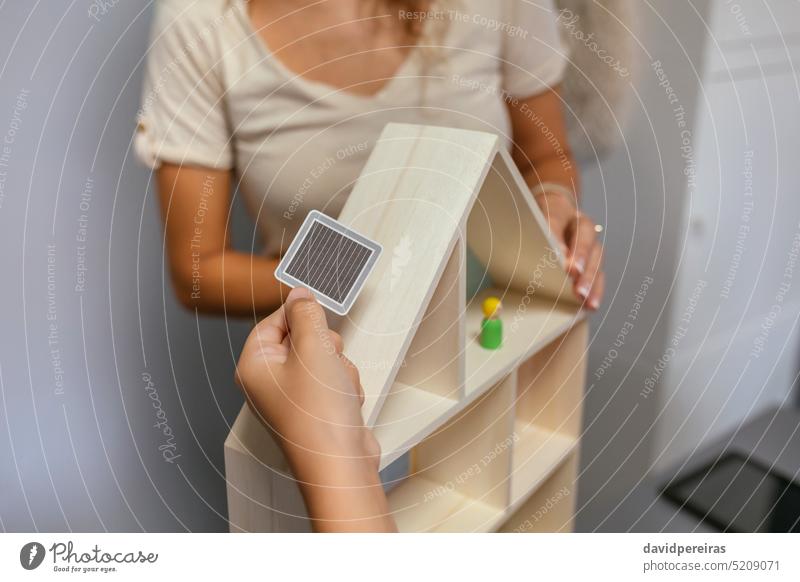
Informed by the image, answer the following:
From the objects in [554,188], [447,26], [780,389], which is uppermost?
[447,26]

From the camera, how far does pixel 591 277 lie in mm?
536

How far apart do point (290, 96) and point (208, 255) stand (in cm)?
11

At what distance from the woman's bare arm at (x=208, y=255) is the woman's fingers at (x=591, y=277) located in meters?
0.23

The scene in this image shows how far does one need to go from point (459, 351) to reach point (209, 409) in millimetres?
168

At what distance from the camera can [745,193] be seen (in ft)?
1.73

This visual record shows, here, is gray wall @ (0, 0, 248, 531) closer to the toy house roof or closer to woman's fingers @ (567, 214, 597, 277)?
the toy house roof

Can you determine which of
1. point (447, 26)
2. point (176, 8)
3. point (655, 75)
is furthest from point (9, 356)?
point (655, 75)

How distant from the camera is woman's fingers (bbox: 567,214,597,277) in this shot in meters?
0.52

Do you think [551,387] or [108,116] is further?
[551,387]

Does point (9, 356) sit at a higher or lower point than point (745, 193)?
lower

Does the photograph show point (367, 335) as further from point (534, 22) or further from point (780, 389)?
point (780, 389)

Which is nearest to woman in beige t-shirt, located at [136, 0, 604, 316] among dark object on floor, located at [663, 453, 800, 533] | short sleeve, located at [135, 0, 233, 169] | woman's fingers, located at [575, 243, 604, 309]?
short sleeve, located at [135, 0, 233, 169]

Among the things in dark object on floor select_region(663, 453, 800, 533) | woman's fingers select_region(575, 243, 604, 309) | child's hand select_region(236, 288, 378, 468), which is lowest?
dark object on floor select_region(663, 453, 800, 533)

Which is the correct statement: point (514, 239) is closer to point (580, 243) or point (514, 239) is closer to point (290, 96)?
point (580, 243)
